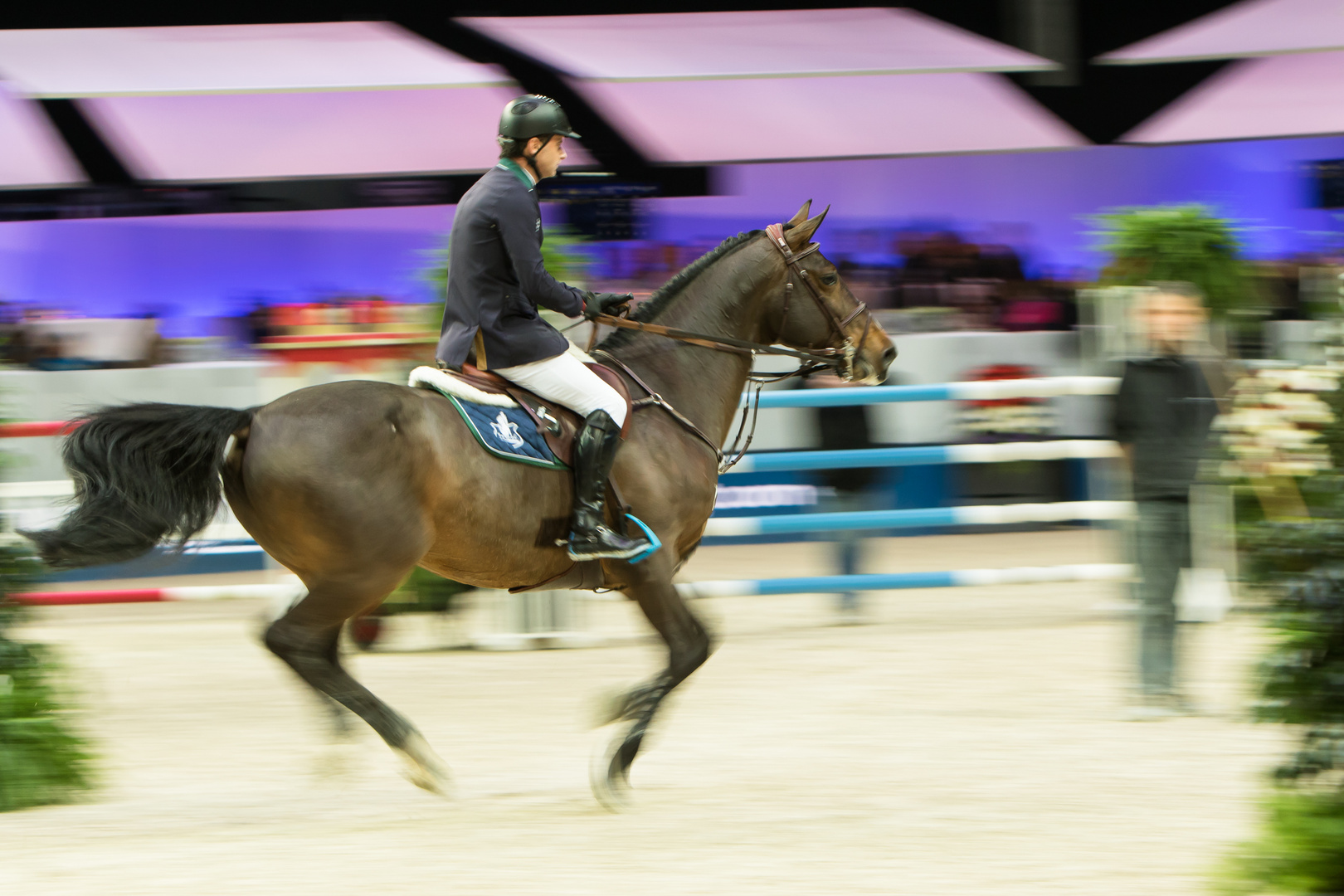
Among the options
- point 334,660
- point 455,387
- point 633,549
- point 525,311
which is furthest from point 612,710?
point 525,311

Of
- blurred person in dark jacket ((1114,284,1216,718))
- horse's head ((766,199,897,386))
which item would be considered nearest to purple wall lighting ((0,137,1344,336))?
blurred person in dark jacket ((1114,284,1216,718))

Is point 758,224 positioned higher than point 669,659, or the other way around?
point 758,224

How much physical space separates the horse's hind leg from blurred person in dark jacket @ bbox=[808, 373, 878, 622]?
166 inches

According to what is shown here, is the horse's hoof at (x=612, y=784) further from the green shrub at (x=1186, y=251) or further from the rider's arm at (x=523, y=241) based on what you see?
the green shrub at (x=1186, y=251)

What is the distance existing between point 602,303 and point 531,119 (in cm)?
66

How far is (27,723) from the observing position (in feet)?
16.0

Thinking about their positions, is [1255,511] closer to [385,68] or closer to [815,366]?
[815,366]

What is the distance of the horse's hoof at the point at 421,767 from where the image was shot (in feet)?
15.9

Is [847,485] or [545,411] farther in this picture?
[847,485]

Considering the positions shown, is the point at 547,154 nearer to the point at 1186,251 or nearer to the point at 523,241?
the point at 523,241

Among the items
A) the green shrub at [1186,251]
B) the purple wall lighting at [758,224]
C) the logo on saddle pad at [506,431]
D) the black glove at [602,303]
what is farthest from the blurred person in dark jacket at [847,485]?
the purple wall lighting at [758,224]

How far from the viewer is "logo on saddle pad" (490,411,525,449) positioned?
4.90m

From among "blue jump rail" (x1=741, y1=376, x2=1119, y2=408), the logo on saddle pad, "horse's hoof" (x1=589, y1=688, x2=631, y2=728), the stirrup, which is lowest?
"horse's hoof" (x1=589, y1=688, x2=631, y2=728)

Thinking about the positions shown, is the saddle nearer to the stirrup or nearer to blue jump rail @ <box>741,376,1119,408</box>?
the stirrup
